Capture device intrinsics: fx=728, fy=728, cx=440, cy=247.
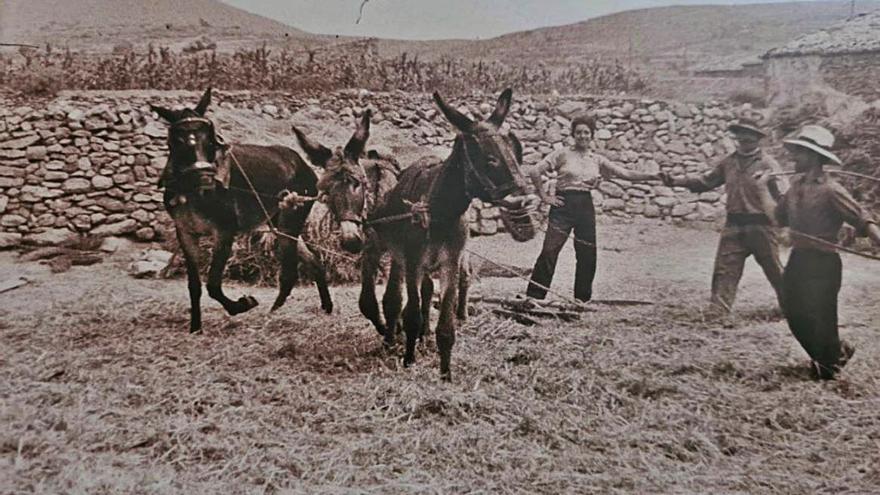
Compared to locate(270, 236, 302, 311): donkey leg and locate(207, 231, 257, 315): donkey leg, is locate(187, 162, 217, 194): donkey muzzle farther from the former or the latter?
locate(270, 236, 302, 311): donkey leg

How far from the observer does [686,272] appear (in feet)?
10.5

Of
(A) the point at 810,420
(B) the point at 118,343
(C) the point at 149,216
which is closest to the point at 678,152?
(A) the point at 810,420

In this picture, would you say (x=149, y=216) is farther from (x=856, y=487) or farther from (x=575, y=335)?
(x=856, y=487)

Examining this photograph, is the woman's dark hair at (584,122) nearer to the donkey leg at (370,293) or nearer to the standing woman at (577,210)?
the standing woman at (577,210)

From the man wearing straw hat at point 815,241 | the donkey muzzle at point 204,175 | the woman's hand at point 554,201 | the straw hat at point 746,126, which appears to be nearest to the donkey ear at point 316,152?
the donkey muzzle at point 204,175

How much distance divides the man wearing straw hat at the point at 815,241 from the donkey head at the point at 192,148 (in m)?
2.34

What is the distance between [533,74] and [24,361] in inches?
99.6

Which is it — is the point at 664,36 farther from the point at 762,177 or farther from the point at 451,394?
the point at 451,394

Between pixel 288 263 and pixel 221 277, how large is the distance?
11.2 inches

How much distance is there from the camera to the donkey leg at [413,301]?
3072mm

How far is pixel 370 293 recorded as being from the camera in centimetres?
311

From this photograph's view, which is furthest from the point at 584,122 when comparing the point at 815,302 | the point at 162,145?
the point at 162,145

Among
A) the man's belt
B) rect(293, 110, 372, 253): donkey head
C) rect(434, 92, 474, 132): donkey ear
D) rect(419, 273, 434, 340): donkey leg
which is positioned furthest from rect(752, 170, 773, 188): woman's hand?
rect(293, 110, 372, 253): donkey head

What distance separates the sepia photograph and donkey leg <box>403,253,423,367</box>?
0.04 ft
